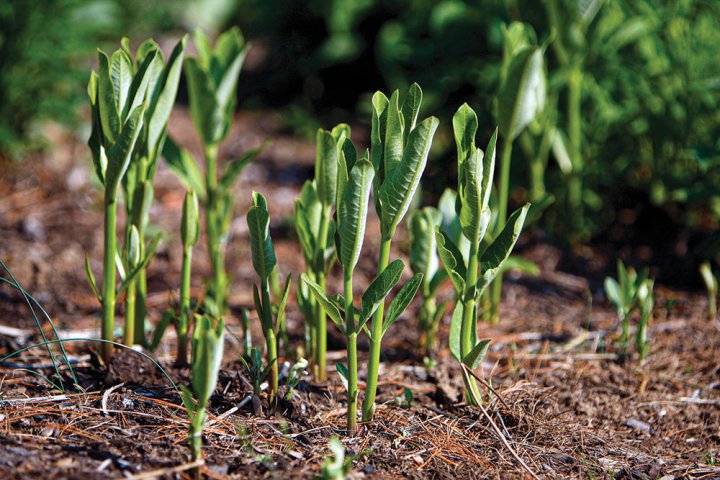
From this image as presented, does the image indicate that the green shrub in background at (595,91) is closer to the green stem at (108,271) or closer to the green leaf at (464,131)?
the green leaf at (464,131)

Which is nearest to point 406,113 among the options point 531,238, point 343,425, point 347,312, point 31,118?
point 347,312

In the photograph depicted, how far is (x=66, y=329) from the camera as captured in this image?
2363 millimetres

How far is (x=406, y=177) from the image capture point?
1566 mm

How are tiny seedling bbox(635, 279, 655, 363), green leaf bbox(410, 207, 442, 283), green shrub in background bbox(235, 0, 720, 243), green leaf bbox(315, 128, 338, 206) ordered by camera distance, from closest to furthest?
green leaf bbox(315, 128, 338, 206) < green leaf bbox(410, 207, 442, 283) < tiny seedling bbox(635, 279, 655, 363) < green shrub in background bbox(235, 0, 720, 243)

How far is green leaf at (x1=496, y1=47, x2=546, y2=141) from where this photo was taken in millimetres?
2086

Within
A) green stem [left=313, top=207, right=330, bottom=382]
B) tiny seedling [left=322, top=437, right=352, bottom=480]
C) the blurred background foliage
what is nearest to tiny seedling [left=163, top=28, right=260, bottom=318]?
green stem [left=313, top=207, right=330, bottom=382]

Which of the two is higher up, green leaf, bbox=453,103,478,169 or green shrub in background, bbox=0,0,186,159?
green shrub in background, bbox=0,0,186,159

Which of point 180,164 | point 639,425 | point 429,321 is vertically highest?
point 180,164

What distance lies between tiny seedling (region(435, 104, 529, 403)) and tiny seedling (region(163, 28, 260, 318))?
29.4 inches

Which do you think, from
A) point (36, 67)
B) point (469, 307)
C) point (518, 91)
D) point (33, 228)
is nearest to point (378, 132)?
point (469, 307)

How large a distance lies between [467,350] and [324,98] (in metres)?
3.13

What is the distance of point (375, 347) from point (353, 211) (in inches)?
13.3

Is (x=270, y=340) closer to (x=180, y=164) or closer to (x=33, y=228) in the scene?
(x=180, y=164)

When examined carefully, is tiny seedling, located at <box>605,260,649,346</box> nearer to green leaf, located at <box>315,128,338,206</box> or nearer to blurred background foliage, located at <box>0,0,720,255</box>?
blurred background foliage, located at <box>0,0,720,255</box>
